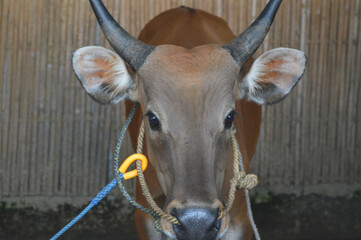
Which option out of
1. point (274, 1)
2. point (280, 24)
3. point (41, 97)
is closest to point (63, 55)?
point (41, 97)

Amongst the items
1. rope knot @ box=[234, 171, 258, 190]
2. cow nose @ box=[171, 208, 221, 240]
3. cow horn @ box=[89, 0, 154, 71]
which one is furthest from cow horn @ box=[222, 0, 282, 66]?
cow nose @ box=[171, 208, 221, 240]

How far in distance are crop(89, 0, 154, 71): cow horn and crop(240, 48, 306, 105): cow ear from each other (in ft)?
1.87

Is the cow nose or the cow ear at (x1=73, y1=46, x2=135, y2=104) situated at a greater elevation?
the cow ear at (x1=73, y1=46, x2=135, y2=104)

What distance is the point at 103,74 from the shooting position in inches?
128

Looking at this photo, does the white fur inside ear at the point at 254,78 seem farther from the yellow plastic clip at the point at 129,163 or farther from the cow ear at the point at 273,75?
the yellow plastic clip at the point at 129,163

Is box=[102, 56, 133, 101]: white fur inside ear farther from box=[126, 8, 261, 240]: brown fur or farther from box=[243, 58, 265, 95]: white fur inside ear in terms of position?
box=[243, 58, 265, 95]: white fur inside ear

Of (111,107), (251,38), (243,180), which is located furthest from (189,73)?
(111,107)

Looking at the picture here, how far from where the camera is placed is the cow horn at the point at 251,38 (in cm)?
321

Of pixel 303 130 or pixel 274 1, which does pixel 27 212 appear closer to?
pixel 303 130

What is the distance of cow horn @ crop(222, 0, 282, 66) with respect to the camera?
126 inches

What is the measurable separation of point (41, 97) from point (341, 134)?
2.59 meters

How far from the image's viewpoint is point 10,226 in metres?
5.29

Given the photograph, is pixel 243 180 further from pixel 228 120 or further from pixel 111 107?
pixel 111 107

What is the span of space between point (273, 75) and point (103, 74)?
2.95 feet
